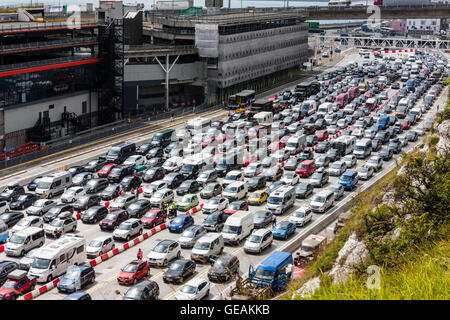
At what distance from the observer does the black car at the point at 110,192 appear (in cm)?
4025

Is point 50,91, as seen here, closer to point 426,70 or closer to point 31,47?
point 31,47

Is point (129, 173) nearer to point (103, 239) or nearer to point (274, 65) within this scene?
point (103, 239)

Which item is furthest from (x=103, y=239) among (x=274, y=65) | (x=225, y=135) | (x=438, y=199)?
(x=274, y=65)

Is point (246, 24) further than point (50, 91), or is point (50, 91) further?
point (246, 24)

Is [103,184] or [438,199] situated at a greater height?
[438,199]

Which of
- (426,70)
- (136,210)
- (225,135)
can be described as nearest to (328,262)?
(136,210)

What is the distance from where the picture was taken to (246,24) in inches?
3233

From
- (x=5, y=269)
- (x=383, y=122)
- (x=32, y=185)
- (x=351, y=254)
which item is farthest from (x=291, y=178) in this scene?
(x=5, y=269)

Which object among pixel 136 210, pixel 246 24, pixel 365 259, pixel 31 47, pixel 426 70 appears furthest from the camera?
pixel 426 70

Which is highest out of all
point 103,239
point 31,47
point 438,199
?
point 31,47

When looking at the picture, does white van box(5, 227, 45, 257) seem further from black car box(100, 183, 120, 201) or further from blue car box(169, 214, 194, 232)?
black car box(100, 183, 120, 201)

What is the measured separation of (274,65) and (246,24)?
1230 centimetres

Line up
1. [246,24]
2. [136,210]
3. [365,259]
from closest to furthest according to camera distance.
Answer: [365,259]
[136,210]
[246,24]

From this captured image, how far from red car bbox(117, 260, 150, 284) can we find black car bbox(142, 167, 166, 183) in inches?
664
